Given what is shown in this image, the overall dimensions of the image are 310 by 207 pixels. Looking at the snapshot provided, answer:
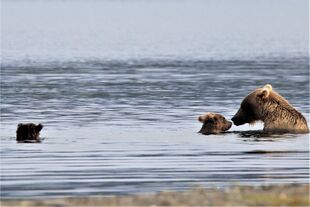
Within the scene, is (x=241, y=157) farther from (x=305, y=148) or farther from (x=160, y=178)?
(x=160, y=178)

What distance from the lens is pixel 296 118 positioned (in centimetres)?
2802

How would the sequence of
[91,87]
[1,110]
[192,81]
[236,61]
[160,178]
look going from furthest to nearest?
[236,61]
[192,81]
[91,87]
[1,110]
[160,178]

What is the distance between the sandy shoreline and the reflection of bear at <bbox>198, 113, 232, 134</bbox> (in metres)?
11.1

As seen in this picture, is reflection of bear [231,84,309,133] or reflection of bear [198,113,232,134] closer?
reflection of bear [231,84,309,133]

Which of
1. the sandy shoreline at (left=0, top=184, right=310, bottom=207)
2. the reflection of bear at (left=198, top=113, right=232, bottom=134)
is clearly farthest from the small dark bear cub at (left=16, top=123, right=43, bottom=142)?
the sandy shoreline at (left=0, top=184, right=310, bottom=207)

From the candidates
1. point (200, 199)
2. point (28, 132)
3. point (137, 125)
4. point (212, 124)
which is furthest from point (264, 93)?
point (200, 199)

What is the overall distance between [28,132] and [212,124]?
13.9 feet

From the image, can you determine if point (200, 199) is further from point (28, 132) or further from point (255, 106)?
point (255, 106)

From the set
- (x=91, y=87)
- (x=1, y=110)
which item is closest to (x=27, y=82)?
(x=91, y=87)

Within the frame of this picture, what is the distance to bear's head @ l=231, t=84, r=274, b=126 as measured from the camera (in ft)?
93.7

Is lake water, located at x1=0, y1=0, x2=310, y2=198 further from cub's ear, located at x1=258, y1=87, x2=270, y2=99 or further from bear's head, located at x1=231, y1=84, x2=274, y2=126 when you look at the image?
cub's ear, located at x1=258, y1=87, x2=270, y2=99

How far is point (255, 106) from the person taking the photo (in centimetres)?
2875

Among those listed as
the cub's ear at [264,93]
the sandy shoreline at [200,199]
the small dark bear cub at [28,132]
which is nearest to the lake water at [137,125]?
the small dark bear cub at [28,132]

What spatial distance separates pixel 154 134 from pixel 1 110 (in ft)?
25.5
